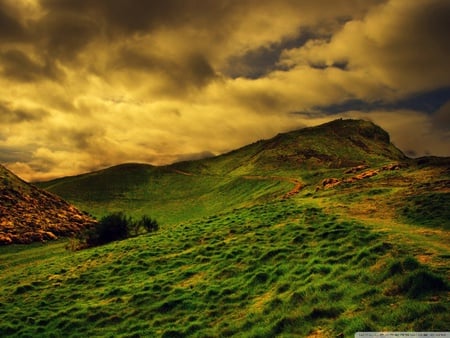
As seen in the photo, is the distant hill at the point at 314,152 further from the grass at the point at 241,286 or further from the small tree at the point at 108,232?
the grass at the point at 241,286

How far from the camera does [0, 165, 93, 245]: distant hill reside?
190ft

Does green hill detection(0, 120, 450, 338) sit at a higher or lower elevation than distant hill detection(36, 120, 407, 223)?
lower

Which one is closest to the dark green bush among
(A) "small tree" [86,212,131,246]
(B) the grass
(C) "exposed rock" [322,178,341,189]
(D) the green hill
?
(A) "small tree" [86,212,131,246]

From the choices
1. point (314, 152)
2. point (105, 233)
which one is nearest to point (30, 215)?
point (105, 233)

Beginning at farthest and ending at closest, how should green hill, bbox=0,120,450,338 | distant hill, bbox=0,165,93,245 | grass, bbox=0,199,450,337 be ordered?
1. distant hill, bbox=0,165,93,245
2. green hill, bbox=0,120,450,338
3. grass, bbox=0,199,450,337

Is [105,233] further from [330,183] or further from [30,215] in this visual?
[330,183]

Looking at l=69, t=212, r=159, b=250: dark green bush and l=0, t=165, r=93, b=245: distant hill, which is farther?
l=0, t=165, r=93, b=245: distant hill

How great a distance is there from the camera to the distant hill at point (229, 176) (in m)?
89.5

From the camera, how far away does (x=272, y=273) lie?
2244 cm

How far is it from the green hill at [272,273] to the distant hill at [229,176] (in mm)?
31333

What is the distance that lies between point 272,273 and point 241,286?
6.50ft

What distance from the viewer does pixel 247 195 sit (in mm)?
83750

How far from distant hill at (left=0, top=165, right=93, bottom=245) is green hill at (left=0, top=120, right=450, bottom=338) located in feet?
13.4

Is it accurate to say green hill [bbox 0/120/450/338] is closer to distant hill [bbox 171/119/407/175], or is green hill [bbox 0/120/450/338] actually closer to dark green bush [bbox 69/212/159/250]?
dark green bush [bbox 69/212/159/250]
